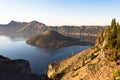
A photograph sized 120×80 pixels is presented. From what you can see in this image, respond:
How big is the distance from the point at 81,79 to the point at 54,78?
31966 millimetres

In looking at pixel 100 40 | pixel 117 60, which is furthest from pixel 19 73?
pixel 100 40

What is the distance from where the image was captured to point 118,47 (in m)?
107

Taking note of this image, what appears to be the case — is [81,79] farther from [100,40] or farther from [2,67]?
[100,40]

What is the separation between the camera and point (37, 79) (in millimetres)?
112250

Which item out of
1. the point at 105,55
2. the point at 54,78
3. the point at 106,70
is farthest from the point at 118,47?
the point at 54,78

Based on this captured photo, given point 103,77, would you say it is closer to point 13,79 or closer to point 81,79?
point 81,79

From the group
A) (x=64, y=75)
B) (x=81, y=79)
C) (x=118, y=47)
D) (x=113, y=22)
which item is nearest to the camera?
(x=81, y=79)

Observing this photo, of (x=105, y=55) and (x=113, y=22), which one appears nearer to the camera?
(x=105, y=55)

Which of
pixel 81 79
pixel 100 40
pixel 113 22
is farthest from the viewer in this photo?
pixel 100 40

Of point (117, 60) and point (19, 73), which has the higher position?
point (117, 60)

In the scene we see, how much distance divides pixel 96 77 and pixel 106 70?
5.88m

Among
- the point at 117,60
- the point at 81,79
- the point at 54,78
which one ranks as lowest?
the point at 54,78

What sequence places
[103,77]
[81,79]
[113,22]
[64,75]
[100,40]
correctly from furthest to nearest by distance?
[100,40], [113,22], [64,75], [81,79], [103,77]

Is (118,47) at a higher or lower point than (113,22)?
lower
